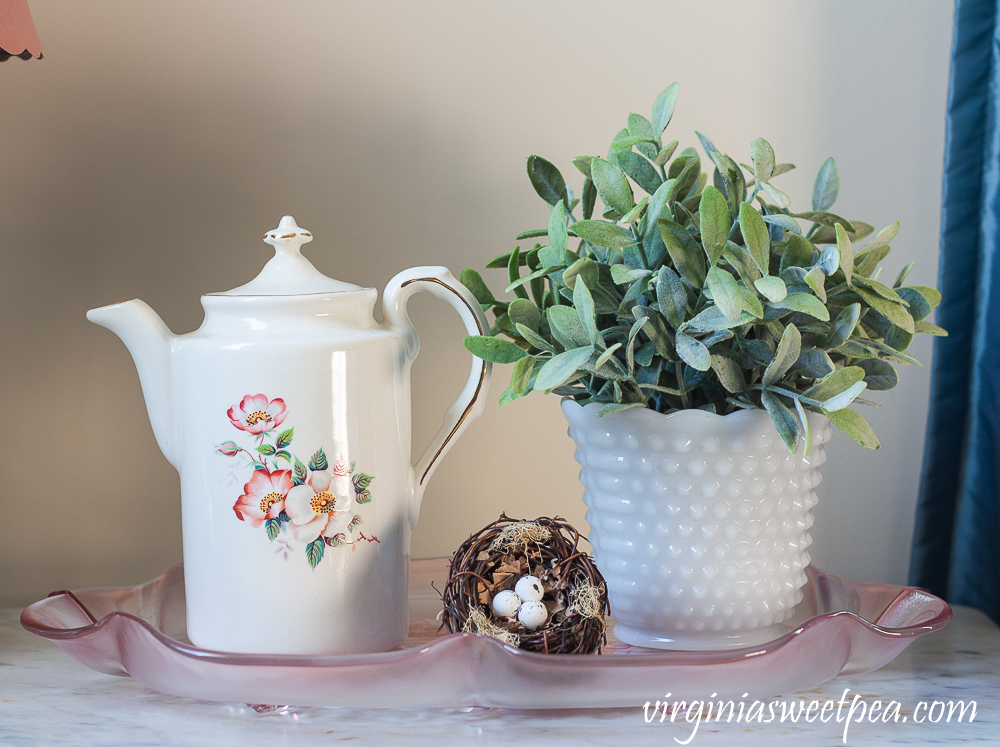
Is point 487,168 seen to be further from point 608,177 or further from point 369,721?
point 369,721

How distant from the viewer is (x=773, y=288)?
1.64 ft

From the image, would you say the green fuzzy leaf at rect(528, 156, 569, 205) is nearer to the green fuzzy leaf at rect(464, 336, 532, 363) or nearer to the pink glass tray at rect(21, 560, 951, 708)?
the green fuzzy leaf at rect(464, 336, 532, 363)

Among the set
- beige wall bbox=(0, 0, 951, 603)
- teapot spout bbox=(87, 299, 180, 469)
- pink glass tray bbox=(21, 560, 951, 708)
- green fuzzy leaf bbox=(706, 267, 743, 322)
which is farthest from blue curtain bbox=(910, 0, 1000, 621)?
teapot spout bbox=(87, 299, 180, 469)

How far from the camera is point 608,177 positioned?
1.88 ft

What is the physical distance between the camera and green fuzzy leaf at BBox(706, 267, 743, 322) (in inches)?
19.7

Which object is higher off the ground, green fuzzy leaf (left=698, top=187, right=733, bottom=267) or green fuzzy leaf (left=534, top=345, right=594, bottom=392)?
green fuzzy leaf (left=698, top=187, right=733, bottom=267)

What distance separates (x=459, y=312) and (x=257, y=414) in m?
0.17

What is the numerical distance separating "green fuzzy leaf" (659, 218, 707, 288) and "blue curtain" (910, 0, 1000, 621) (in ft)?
1.27

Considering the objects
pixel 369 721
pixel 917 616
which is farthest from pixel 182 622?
pixel 917 616

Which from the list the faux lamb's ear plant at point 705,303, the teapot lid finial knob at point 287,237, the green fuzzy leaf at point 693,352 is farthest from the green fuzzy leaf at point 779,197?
the teapot lid finial knob at point 287,237

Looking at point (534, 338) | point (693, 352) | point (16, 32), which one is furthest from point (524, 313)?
point (16, 32)

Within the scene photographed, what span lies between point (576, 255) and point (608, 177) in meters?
0.09

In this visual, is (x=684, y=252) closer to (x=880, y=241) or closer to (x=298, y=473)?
(x=880, y=241)

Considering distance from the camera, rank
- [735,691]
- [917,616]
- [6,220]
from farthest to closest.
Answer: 1. [6,220]
2. [917,616]
3. [735,691]
